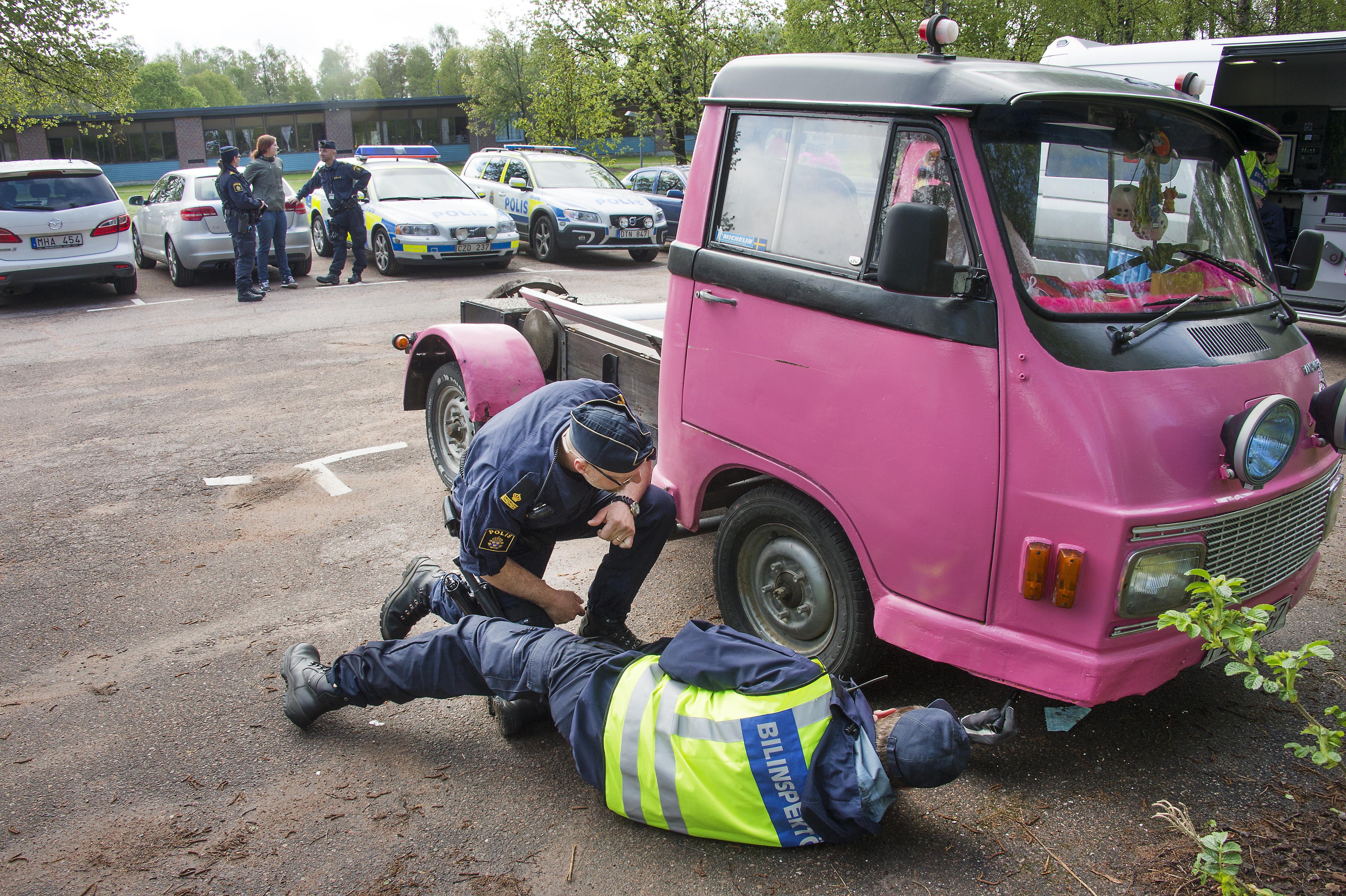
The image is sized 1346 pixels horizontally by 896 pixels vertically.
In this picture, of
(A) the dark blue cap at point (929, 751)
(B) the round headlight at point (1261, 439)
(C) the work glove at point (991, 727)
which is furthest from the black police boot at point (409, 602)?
(B) the round headlight at point (1261, 439)

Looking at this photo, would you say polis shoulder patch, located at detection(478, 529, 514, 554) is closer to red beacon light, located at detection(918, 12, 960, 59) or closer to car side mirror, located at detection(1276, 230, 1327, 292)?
red beacon light, located at detection(918, 12, 960, 59)

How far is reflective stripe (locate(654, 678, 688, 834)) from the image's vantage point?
2738 millimetres

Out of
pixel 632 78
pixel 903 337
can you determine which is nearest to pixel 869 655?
pixel 903 337

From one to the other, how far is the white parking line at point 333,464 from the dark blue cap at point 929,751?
163 inches

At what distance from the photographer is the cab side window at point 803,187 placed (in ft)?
10.3

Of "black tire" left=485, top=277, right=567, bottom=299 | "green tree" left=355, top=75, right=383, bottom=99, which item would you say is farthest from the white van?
"green tree" left=355, top=75, right=383, bottom=99

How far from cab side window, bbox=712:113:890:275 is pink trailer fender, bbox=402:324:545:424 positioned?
188 centimetres

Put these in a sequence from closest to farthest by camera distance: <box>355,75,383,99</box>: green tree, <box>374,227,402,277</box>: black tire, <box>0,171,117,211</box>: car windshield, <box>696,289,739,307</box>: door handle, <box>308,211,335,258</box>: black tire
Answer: <box>696,289,739,307</box>: door handle
<box>0,171,117,211</box>: car windshield
<box>374,227,402,277</box>: black tire
<box>308,211,335,258</box>: black tire
<box>355,75,383,99</box>: green tree

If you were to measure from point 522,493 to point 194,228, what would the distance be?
11.8 meters

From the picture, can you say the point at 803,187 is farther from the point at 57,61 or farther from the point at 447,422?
the point at 57,61

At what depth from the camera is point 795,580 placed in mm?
3539

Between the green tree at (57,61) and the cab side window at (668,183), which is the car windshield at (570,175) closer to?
the cab side window at (668,183)

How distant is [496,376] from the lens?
513cm

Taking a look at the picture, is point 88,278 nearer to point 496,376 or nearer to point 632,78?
point 496,376
